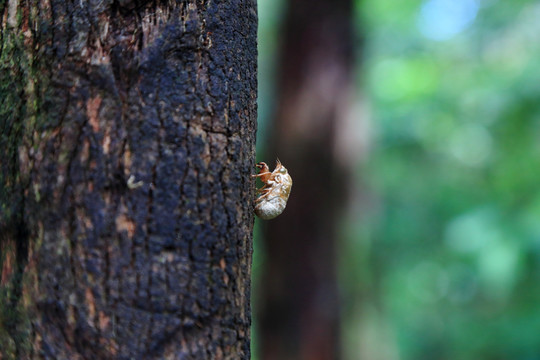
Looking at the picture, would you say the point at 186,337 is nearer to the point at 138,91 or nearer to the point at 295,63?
the point at 138,91

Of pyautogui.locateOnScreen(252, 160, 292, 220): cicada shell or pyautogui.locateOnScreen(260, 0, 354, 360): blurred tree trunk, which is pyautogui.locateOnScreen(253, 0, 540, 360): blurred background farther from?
pyautogui.locateOnScreen(252, 160, 292, 220): cicada shell

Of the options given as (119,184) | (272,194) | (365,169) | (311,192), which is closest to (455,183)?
(365,169)

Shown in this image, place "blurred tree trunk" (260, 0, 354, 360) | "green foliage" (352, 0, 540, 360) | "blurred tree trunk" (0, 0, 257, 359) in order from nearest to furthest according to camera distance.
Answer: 1. "blurred tree trunk" (0, 0, 257, 359)
2. "blurred tree trunk" (260, 0, 354, 360)
3. "green foliage" (352, 0, 540, 360)

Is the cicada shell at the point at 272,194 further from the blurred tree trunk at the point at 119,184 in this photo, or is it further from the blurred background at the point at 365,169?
the blurred background at the point at 365,169

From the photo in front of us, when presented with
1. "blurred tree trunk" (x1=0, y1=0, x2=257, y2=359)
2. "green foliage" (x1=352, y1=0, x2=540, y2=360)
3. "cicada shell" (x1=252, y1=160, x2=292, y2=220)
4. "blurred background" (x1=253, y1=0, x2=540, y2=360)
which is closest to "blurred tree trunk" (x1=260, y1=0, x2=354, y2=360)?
"blurred background" (x1=253, y1=0, x2=540, y2=360)

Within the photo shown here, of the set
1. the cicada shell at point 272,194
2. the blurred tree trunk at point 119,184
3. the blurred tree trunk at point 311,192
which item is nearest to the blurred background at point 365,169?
the blurred tree trunk at point 311,192

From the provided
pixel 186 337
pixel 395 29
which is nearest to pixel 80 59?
pixel 186 337
